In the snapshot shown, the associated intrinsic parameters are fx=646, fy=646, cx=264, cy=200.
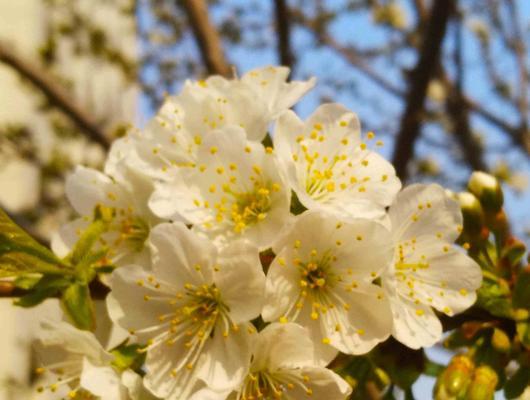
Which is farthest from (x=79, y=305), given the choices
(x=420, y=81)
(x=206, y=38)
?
(x=206, y=38)

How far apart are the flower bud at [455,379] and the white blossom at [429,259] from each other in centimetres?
6

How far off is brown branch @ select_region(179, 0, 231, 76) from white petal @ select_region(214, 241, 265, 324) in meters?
2.00

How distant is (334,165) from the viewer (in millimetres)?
1044

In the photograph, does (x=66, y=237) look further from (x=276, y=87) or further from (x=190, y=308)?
(x=276, y=87)

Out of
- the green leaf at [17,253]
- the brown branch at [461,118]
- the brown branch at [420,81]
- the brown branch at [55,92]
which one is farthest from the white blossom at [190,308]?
the brown branch at [461,118]

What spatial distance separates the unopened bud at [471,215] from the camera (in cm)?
104

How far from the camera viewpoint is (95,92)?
6297 millimetres

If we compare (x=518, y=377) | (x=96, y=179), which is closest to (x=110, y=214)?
(x=96, y=179)

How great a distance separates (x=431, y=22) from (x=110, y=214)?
5.80ft

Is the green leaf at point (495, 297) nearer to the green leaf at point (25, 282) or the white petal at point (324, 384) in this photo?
the white petal at point (324, 384)

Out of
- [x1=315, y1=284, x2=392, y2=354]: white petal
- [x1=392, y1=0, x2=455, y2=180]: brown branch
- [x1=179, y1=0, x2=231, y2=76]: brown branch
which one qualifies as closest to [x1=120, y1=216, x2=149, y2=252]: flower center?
[x1=315, y1=284, x2=392, y2=354]: white petal

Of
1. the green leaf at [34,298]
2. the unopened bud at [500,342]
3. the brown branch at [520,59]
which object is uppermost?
the green leaf at [34,298]

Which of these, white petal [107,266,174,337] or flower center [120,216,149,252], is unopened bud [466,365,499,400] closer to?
white petal [107,266,174,337]

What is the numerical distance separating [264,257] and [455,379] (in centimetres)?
31
